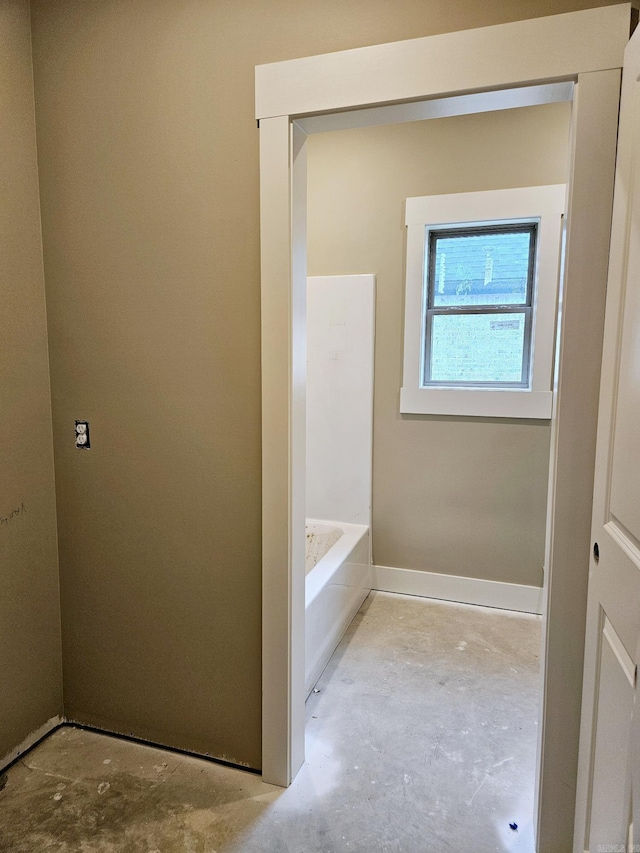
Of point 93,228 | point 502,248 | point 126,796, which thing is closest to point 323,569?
point 126,796

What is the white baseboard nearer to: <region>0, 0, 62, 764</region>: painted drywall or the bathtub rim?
the bathtub rim

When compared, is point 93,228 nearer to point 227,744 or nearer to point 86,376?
point 86,376

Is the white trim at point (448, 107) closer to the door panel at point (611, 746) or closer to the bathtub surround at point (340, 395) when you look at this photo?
the door panel at point (611, 746)

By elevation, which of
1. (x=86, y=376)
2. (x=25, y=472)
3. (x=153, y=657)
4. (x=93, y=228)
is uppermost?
(x=93, y=228)

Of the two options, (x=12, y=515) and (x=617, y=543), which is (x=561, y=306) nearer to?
(x=617, y=543)

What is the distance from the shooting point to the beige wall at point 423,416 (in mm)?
2672

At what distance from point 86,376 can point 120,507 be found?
0.47 m

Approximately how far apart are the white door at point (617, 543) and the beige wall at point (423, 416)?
1.57 m

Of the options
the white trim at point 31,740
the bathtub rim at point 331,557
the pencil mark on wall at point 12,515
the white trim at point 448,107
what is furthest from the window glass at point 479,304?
the white trim at point 31,740

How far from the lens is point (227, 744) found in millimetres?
1731

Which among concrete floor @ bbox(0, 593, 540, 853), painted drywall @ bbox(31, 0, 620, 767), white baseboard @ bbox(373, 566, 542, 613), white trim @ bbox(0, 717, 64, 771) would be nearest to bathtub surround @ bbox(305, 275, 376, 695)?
white baseboard @ bbox(373, 566, 542, 613)

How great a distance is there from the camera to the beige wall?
2.67 meters

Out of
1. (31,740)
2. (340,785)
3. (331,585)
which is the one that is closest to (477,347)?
(331,585)

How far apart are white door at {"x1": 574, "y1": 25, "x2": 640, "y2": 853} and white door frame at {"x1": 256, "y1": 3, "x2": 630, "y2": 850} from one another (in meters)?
0.04
